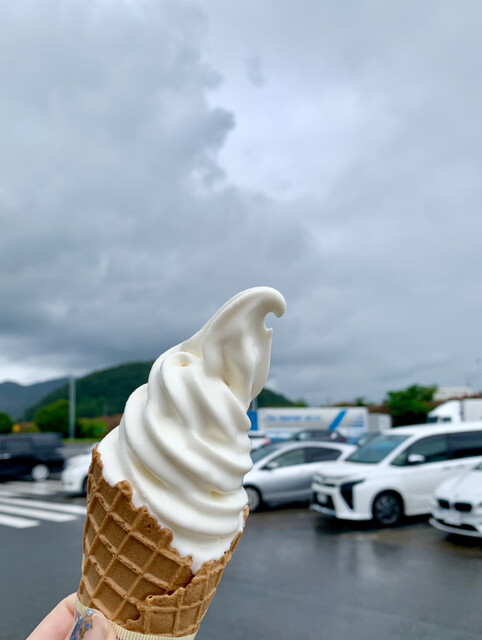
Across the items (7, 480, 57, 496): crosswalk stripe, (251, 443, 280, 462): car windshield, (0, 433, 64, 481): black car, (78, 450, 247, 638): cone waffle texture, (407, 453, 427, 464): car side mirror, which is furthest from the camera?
(0, 433, 64, 481): black car

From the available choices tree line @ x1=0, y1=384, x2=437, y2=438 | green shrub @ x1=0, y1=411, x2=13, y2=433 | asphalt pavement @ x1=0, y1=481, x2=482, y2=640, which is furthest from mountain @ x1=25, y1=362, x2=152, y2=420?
asphalt pavement @ x1=0, y1=481, x2=482, y2=640

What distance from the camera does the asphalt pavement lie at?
5.07 meters

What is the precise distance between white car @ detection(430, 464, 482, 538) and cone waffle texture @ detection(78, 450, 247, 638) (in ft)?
22.1

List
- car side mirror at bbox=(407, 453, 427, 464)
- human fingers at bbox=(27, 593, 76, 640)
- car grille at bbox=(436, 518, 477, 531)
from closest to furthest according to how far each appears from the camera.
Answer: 1. human fingers at bbox=(27, 593, 76, 640)
2. car grille at bbox=(436, 518, 477, 531)
3. car side mirror at bbox=(407, 453, 427, 464)

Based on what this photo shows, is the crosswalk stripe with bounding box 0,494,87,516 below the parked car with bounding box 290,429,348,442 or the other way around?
below

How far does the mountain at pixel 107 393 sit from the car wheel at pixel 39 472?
87384mm

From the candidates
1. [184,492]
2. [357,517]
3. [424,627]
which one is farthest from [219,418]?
[357,517]

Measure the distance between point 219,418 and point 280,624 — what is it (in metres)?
3.84

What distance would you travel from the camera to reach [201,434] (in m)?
2.16

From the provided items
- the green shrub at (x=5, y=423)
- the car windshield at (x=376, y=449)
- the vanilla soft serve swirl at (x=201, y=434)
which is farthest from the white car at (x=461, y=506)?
the green shrub at (x=5, y=423)

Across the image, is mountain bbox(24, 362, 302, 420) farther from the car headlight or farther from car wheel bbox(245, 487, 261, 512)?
the car headlight

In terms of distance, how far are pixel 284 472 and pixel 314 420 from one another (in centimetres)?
1700

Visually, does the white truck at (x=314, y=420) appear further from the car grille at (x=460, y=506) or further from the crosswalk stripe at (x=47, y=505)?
the car grille at (x=460, y=506)

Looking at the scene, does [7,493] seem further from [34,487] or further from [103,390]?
[103,390]
